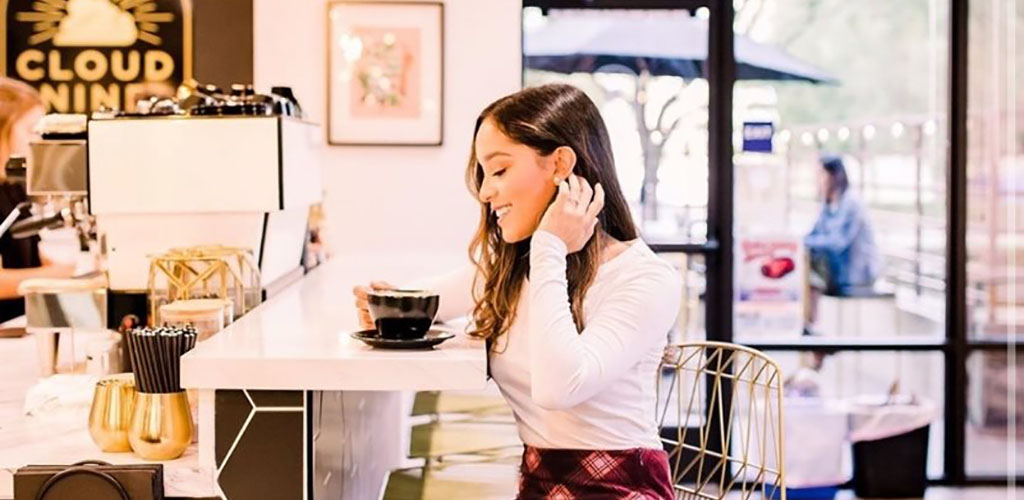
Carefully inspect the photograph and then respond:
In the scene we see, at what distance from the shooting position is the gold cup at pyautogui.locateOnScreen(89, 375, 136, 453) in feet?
6.07

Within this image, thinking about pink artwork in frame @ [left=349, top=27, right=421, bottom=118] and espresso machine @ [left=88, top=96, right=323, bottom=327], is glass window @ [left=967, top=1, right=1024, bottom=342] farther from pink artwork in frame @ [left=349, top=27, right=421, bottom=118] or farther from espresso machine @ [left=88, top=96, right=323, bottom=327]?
espresso machine @ [left=88, top=96, right=323, bottom=327]

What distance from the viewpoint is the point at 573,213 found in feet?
6.17

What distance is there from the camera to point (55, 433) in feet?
6.65

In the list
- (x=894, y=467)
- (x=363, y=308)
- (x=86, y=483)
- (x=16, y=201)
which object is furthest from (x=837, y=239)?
(x=86, y=483)

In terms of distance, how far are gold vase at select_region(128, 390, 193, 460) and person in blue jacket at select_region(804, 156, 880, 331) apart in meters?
3.93

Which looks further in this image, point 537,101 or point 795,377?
point 795,377

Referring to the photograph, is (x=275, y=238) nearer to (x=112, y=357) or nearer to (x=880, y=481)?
(x=112, y=357)

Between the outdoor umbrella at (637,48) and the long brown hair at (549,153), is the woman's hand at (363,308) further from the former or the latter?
the outdoor umbrella at (637,48)

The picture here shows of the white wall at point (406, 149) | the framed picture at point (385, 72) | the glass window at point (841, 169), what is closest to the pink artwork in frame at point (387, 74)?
the framed picture at point (385, 72)

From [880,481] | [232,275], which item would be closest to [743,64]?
[880,481]

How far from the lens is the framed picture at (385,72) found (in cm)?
484

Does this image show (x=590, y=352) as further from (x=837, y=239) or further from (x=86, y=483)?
(x=837, y=239)

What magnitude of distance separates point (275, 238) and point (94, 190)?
41cm

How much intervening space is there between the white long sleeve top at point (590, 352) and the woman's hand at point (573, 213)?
→ 0.08ft
